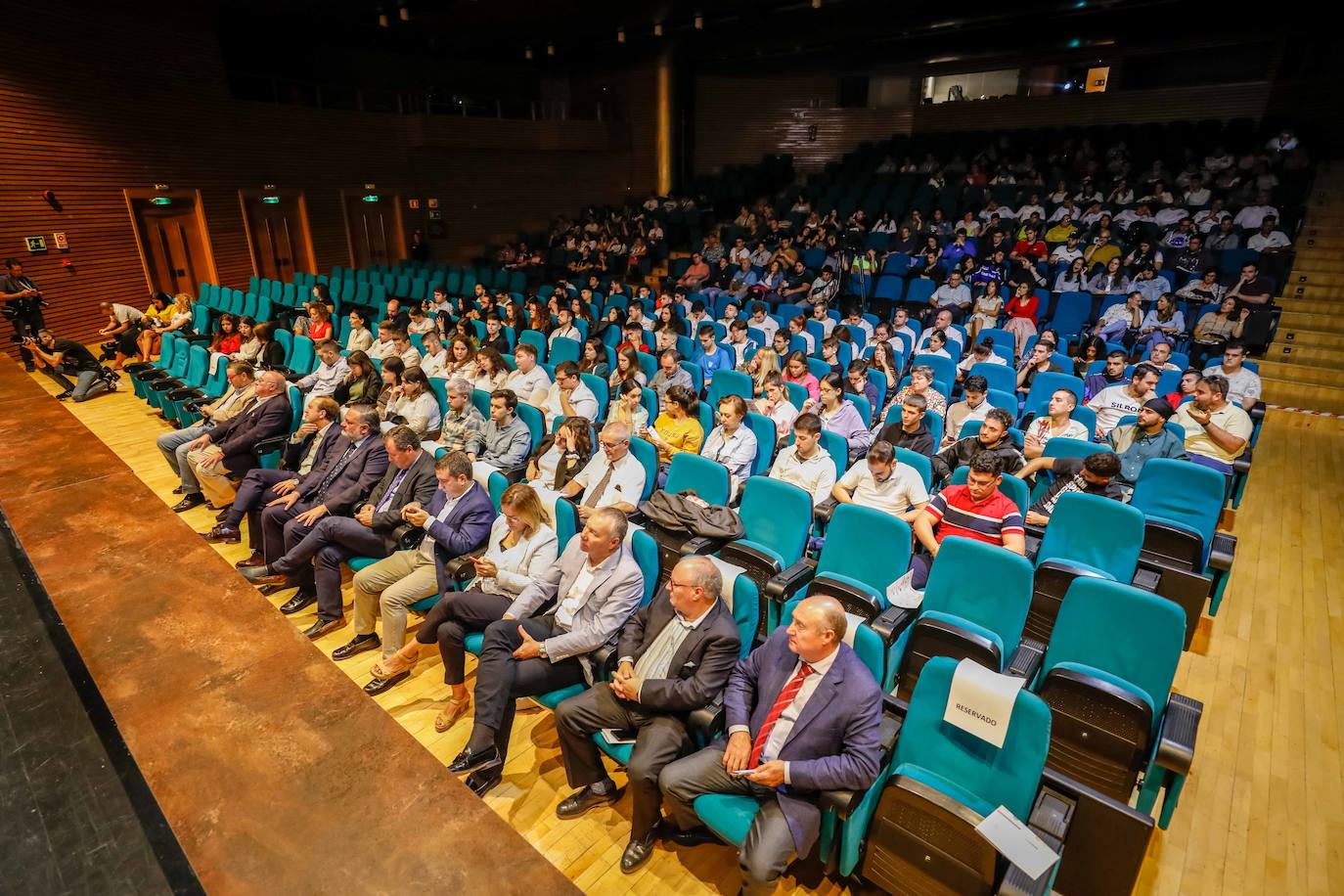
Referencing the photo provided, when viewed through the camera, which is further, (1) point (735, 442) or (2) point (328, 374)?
(2) point (328, 374)

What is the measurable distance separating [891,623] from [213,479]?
13.3 ft

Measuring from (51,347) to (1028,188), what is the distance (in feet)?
39.3

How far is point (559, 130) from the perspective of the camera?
1343 centimetres

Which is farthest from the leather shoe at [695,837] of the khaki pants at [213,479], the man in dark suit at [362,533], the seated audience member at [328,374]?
the seated audience member at [328,374]

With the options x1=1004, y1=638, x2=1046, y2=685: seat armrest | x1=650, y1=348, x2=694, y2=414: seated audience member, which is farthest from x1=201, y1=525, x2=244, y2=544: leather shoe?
x1=1004, y1=638, x2=1046, y2=685: seat armrest

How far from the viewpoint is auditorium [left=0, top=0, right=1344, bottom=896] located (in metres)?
1.06

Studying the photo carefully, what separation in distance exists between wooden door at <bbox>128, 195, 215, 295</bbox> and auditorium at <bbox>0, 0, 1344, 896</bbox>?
0.06 metres

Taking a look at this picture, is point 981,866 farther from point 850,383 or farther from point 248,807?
point 850,383

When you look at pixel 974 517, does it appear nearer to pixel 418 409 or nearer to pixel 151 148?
pixel 418 409

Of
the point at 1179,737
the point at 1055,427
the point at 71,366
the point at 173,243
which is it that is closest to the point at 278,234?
the point at 173,243

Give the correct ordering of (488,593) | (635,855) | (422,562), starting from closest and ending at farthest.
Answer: (635,855) → (488,593) → (422,562)

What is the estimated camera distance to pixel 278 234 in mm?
10961

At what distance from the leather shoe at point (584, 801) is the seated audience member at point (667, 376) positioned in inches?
119

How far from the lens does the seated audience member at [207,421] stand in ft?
14.6
